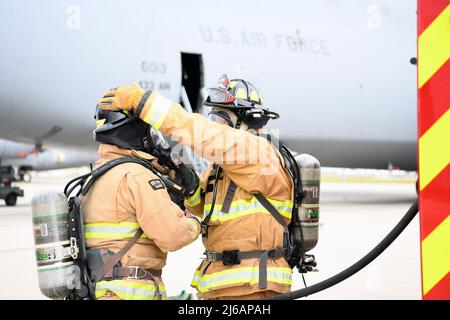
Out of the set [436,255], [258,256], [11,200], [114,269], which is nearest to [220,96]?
[258,256]

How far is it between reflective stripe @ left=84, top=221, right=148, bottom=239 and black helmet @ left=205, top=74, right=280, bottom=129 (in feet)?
2.54

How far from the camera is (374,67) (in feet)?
41.4

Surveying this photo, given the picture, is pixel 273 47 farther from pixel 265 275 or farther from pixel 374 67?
pixel 265 275

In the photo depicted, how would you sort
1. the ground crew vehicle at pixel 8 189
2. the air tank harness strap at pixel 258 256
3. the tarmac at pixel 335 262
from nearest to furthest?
the air tank harness strap at pixel 258 256, the tarmac at pixel 335 262, the ground crew vehicle at pixel 8 189

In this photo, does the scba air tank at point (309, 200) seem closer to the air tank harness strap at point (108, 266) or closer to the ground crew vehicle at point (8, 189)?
the air tank harness strap at point (108, 266)

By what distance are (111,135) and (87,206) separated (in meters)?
0.35

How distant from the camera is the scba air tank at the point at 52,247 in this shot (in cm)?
258

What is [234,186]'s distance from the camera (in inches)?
117

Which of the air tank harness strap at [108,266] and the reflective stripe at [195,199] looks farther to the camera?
the reflective stripe at [195,199]

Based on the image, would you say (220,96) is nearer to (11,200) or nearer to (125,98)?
(125,98)

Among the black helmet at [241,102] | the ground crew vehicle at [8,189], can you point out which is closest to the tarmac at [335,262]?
the black helmet at [241,102]

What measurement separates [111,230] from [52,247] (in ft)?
0.89

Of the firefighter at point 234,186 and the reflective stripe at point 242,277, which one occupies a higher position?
the firefighter at point 234,186

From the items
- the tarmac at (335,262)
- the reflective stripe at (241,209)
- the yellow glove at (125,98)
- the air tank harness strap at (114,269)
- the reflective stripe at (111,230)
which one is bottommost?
the tarmac at (335,262)
